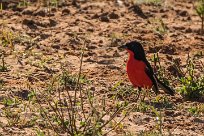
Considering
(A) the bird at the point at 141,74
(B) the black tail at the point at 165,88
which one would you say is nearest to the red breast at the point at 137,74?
(A) the bird at the point at 141,74

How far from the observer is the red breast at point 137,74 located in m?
8.31

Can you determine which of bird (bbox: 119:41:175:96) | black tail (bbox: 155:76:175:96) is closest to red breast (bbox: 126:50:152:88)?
bird (bbox: 119:41:175:96)

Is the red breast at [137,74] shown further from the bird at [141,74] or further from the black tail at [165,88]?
→ the black tail at [165,88]

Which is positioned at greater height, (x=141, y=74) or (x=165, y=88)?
(x=141, y=74)

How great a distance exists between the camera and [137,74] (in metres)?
8.31

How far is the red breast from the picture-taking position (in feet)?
27.3

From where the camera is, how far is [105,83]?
8852 millimetres

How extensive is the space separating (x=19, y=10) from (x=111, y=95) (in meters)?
4.07

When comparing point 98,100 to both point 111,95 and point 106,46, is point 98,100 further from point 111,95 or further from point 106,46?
point 106,46

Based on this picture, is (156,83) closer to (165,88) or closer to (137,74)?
(165,88)

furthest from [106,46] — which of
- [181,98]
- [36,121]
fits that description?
[36,121]

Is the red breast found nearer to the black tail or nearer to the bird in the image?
the bird

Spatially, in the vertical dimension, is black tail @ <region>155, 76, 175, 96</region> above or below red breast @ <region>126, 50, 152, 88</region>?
below

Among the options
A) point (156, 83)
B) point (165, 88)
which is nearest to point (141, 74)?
point (156, 83)
